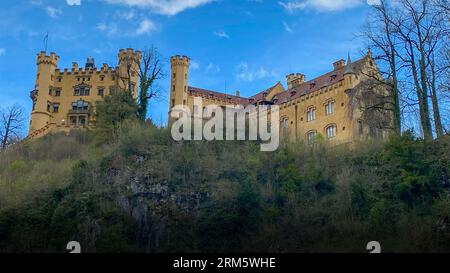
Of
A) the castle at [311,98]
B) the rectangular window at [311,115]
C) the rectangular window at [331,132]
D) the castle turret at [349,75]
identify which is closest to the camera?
the castle at [311,98]

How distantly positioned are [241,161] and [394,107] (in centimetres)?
965

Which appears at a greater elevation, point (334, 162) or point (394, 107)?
point (394, 107)

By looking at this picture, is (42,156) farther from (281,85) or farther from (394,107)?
(281,85)

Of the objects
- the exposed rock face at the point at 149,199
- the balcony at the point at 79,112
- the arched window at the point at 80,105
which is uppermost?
the arched window at the point at 80,105

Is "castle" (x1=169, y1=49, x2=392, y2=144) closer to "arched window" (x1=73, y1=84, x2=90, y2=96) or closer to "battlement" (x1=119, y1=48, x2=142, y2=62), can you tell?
"battlement" (x1=119, y1=48, x2=142, y2=62)

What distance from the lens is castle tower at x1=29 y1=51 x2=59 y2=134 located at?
5519cm

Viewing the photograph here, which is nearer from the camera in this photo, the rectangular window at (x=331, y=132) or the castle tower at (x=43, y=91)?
the rectangular window at (x=331, y=132)

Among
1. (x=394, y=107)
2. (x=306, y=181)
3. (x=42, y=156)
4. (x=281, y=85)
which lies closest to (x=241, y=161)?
(x=306, y=181)

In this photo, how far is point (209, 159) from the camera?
30250 mm

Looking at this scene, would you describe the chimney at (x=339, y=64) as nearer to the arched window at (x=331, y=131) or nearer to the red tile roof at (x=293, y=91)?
the red tile roof at (x=293, y=91)

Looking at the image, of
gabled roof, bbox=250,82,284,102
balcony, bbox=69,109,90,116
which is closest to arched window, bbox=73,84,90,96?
balcony, bbox=69,109,90,116

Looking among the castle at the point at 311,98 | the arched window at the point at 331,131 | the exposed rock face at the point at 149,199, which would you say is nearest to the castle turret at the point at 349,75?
the castle at the point at 311,98

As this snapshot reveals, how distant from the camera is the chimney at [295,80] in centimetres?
5834
